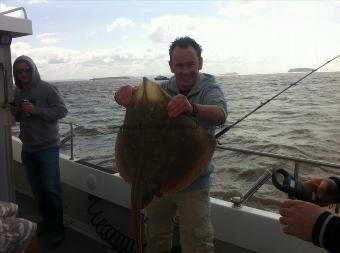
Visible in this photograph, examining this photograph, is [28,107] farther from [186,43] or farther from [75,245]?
[186,43]

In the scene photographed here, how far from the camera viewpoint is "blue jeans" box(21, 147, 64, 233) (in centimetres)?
414

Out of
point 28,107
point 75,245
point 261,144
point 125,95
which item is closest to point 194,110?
point 125,95

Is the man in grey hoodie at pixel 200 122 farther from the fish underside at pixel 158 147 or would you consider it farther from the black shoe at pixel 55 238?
the black shoe at pixel 55 238

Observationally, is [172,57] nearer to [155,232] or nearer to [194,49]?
[194,49]

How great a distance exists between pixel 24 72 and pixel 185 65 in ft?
7.52

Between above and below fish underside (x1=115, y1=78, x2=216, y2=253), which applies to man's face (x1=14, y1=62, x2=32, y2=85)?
above

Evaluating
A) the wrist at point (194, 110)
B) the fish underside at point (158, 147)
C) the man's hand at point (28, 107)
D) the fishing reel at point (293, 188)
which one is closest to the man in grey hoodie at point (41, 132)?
the man's hand at point (28, 107)

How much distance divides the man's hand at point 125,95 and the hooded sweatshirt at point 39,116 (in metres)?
2.09

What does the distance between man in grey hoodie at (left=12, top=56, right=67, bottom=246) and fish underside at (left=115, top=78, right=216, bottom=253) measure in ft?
7.21

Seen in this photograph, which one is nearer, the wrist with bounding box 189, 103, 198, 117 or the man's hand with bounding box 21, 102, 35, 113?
the wrist with bounding box 189, 103, 198, 117

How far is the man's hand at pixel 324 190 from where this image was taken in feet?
6.38

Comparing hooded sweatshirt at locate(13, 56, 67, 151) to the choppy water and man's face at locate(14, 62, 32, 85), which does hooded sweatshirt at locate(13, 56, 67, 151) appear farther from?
the choppy water

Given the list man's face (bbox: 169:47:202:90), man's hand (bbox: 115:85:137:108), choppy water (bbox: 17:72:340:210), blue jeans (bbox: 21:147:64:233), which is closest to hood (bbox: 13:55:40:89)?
blue jeans (bbox: 21:147:64:233)

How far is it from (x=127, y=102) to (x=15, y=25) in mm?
2334
